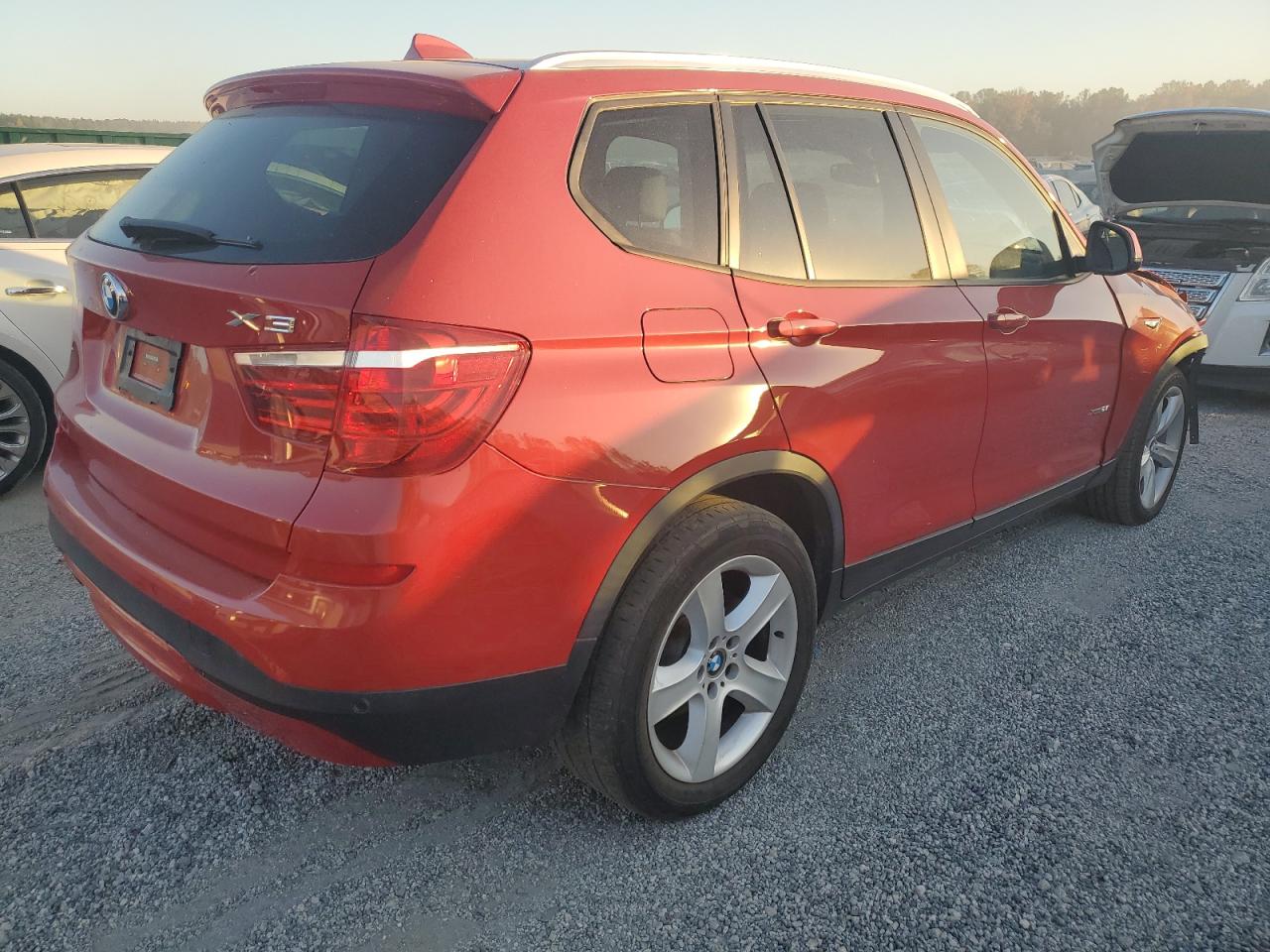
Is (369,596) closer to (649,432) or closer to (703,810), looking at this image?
(649,432)

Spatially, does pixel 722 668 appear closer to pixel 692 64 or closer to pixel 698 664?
pixel 698 664

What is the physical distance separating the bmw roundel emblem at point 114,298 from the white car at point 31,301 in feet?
8.64

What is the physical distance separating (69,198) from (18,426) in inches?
50.6

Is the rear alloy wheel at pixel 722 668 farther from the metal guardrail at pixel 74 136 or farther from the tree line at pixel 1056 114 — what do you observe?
the tree line at pixel 1056 114

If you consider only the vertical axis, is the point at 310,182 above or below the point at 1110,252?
above

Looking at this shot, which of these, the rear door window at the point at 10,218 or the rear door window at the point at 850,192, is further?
the rear door window at the point at 10,218

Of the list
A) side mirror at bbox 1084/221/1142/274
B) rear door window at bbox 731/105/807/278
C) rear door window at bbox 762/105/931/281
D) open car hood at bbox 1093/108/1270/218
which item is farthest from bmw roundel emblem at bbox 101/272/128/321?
open car hood at bbox 1093/108/1270/218

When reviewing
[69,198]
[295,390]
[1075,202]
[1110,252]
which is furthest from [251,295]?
[1075,202]

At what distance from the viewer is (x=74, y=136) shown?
12.2 metres

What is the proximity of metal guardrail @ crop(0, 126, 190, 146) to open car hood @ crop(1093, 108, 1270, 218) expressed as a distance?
9.33 m

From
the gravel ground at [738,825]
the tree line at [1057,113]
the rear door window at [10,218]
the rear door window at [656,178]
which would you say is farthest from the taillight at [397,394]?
the tree line at [1057,113]

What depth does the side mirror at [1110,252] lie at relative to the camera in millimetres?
3453

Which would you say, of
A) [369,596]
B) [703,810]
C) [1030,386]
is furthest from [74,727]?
[1030,386]

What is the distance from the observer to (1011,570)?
3.88m
